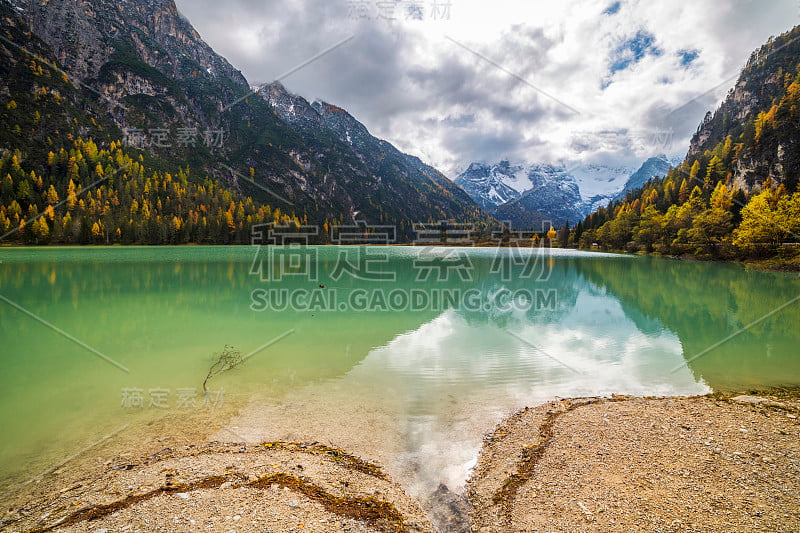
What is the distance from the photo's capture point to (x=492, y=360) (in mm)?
11906

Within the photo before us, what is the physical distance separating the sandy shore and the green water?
4.76 feet

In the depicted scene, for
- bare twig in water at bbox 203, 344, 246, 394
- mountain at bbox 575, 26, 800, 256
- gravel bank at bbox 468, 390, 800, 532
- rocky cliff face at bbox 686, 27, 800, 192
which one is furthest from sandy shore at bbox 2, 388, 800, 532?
rocky cliff face at bbox 686, 27, 800, 192

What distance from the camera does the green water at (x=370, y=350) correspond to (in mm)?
8312

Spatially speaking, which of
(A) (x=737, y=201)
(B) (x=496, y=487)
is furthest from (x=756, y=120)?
(B) (x=496, y=487)

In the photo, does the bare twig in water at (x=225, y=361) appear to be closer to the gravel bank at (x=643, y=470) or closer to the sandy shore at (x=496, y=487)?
the sandy shore at (x=496, y=487)

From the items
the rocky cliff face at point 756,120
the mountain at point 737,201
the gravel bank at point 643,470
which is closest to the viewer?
the gravel bank at point 643,470

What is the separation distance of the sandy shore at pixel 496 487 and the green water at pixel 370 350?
1.45 metres

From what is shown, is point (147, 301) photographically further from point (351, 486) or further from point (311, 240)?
point (311, 240)

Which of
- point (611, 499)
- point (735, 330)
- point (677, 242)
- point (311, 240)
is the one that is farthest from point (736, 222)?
point (311, 240)

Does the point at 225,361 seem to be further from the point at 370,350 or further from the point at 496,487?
the point at 496,487

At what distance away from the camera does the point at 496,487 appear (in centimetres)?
515

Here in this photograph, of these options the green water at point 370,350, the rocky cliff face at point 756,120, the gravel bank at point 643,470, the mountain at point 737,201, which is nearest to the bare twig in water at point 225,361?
the green water at point 370,350

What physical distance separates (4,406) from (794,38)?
21374cm

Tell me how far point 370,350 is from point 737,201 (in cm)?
8221
